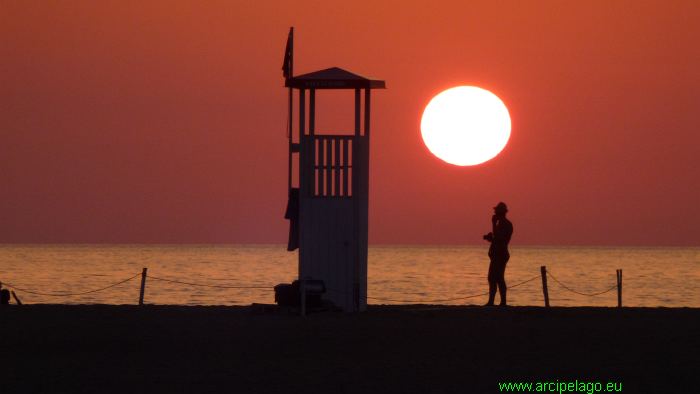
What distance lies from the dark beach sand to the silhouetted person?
5.46ft

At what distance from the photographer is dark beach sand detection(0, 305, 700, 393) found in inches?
599

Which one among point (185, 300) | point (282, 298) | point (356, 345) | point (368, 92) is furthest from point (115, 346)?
point (185, 300)

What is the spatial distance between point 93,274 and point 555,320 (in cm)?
7840

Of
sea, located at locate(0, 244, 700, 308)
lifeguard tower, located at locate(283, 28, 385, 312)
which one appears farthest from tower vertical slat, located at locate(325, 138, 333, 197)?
sea, located at locate(0, 244, 700, 308)

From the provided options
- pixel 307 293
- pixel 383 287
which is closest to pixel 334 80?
pixel 307 293

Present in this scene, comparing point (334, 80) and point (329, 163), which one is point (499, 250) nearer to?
point (329, 163)

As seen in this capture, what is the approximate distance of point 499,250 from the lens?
1083 inches

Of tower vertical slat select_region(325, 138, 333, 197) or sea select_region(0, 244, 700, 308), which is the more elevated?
tower vertical slat select_region(325, 138, 333, 197)

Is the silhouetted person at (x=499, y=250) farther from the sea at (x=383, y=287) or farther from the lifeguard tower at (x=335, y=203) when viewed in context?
the sea at (x=383, y=287)

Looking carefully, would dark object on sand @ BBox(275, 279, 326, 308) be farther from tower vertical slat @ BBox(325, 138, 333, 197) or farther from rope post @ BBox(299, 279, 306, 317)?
tower vertical slat @ BBox(325, 138, 333, 197)

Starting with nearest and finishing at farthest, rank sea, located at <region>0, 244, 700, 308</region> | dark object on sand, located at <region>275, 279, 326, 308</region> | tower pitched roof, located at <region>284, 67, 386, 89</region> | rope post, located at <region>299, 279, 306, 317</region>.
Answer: rope post, located at <region>299, 279, 306, 317</region> → dark object on sand, located at <region>275, 279, 326, 308</region> → tower pitched roof, located at <region>284, 67, 386, 89</region> → sea, located at <region>0, 244, 700, 308</region>

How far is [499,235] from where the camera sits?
91.0 feet

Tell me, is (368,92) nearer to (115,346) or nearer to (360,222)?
(360,222)

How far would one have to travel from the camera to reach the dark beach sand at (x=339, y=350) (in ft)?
50.0
